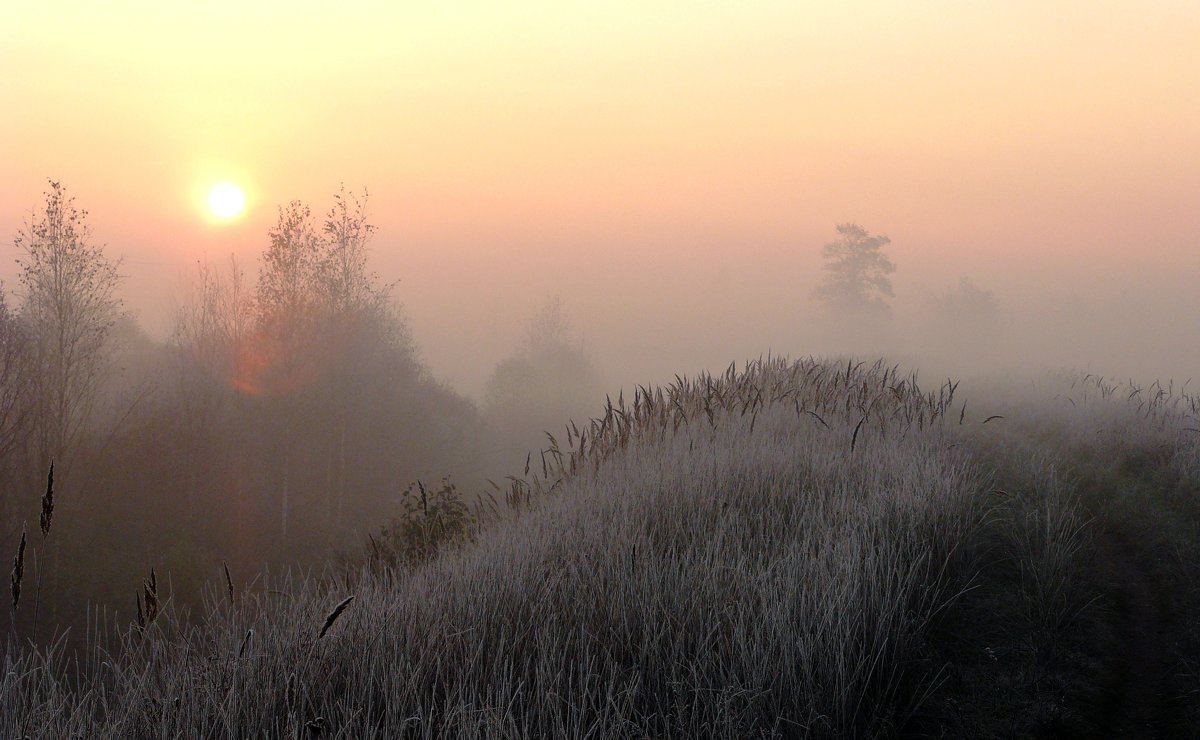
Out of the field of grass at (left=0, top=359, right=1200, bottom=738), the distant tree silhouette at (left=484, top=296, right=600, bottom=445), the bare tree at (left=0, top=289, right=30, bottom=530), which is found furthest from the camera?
the distant tree silhouette at (left=484, top=296, right=600, bottom=445)

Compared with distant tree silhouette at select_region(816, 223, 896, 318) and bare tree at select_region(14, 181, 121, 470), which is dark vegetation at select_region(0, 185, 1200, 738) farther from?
distant tree silhouette at select_region(816, 223, 896, 318)

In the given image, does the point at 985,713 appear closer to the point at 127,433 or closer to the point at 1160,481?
the point at 1160,481

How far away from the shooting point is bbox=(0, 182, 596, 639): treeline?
18438mm

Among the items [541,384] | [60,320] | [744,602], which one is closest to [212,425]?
[60,320]

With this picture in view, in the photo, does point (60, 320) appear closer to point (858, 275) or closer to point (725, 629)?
point (725, 629)

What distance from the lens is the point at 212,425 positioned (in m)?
24.8

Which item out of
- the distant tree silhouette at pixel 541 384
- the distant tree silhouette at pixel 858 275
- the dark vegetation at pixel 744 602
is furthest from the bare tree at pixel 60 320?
the distant tree silhouette at pixel 858 275

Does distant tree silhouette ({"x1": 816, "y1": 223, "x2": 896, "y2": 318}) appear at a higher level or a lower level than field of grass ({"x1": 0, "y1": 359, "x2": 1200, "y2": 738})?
higher

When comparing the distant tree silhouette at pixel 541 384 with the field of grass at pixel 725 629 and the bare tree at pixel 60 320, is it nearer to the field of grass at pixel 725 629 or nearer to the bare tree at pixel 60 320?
the bare tree at pixel 60 320

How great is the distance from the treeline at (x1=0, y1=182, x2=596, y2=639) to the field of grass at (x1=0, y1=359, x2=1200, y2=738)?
1394cm

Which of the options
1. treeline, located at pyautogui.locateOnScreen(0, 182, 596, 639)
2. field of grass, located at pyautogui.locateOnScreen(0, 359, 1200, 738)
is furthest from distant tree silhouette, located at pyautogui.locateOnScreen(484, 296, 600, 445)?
field of grass, located at pyautogui.locateOnScreen(0, 359, 1200, 738)

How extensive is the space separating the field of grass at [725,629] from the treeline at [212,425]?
45.7 feet

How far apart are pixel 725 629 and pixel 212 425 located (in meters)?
24.8

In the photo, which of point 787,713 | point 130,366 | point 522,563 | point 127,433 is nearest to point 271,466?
point 127,433
